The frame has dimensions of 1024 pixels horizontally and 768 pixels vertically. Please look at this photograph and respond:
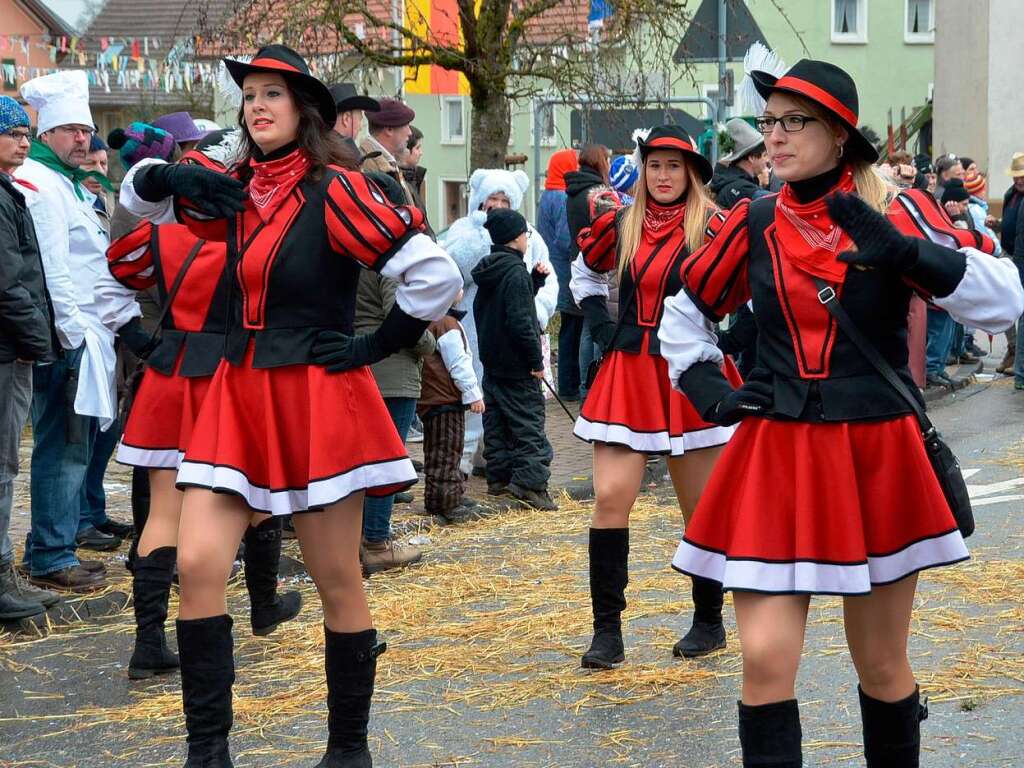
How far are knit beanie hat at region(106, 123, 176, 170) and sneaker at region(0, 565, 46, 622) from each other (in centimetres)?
190

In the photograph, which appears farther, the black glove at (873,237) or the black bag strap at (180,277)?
the black bag strap at (180,277)

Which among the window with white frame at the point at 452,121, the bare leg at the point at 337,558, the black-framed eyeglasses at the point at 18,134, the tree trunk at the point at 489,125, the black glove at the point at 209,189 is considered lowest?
the bare leg at the point at 337,558

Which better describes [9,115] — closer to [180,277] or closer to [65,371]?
[65,371]

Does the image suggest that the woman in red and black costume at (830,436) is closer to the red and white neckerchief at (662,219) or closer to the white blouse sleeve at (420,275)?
the white blouse sleeve at (420,275)

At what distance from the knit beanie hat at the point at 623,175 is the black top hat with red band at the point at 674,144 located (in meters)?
6.01

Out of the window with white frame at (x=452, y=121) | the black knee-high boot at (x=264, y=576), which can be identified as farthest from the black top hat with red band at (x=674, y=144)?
the window with white frame at (x=452, y=121)

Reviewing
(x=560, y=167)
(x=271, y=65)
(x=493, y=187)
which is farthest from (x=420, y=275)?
(x=560, y=167)

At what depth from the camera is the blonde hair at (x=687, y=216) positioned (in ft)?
20.4

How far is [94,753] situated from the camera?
5273 mm

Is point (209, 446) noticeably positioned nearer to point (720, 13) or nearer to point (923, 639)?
point (923, 639)

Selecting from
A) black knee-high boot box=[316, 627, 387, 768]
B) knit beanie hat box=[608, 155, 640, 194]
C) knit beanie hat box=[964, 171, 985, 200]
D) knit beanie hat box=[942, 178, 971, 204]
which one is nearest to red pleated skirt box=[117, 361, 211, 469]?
black knee-high boot box=[316, 627, 387, 768]

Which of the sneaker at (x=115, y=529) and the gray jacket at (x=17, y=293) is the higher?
the gray jacket at (x=17, y=293)

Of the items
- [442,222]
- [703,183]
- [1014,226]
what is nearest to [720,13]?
[1014,226]

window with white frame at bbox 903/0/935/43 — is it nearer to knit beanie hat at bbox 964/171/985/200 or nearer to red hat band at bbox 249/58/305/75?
knit beanie hat at bbox 964/171/985/200
